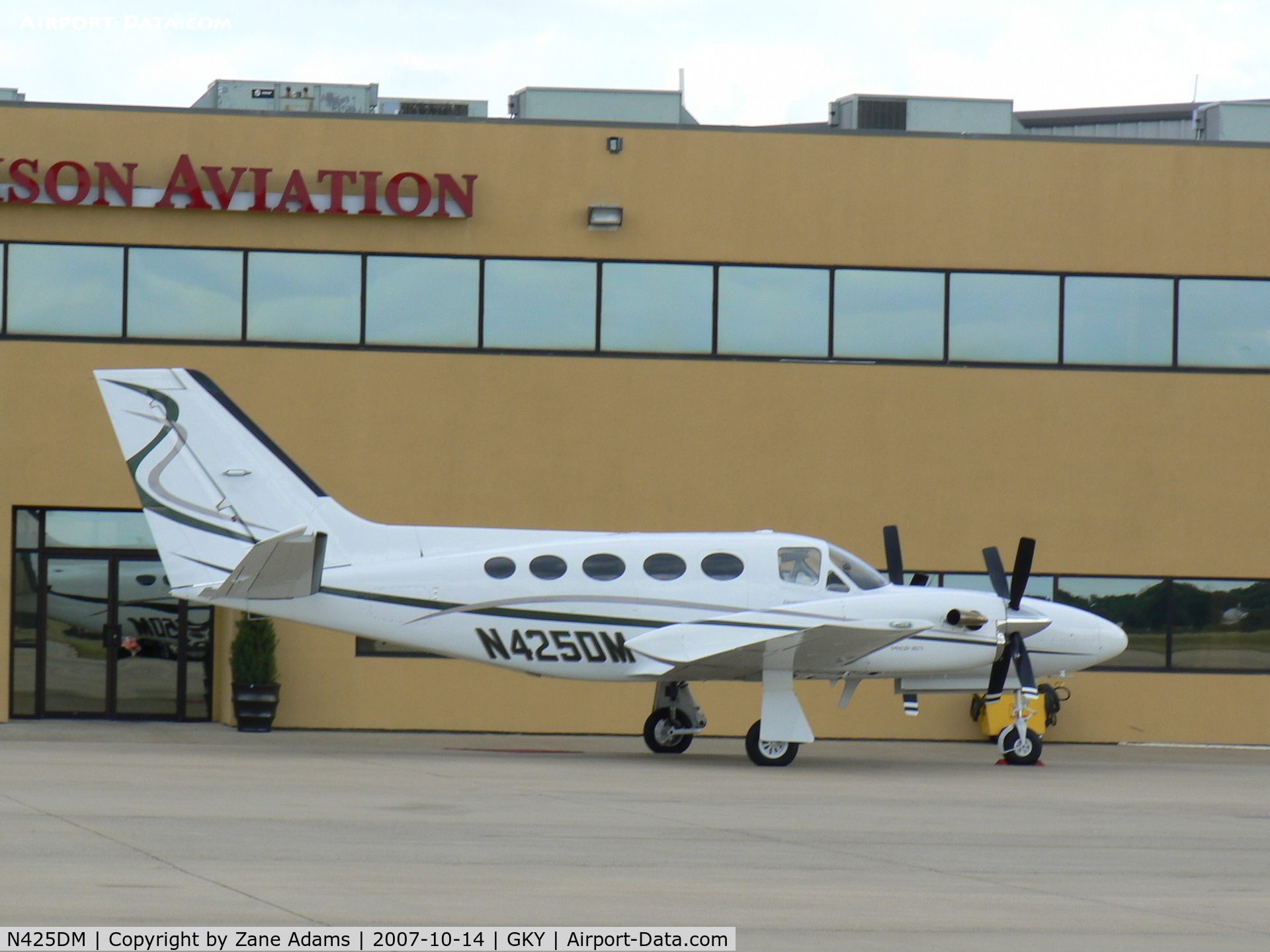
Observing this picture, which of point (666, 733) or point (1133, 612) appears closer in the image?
point (666, 733)

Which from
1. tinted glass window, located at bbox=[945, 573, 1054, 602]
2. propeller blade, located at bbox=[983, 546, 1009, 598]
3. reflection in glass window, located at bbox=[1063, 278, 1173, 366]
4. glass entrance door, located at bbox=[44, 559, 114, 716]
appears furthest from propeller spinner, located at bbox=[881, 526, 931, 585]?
glass entrance door, located at bbox=[44, 559, 114, 716]

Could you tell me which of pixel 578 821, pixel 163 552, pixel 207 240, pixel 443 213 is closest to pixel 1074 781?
pixel 578 821

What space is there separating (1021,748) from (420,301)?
35.6 feet

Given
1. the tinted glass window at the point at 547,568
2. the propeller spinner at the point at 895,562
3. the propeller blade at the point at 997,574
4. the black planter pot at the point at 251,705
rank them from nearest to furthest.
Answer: the tinted glass window at the point at 547,568 → the propeller blade at the point at 997,574 → the propeller spinner at the point at 895,562 → the black planter pot at the point at 251,705

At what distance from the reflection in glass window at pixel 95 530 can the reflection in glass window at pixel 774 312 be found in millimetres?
9207

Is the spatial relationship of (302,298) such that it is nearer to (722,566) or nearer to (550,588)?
(550,588)

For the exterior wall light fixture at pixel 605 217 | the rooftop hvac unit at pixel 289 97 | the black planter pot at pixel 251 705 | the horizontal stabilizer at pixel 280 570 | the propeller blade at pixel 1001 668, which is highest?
the rooftop hvac unit at pixel 289 97

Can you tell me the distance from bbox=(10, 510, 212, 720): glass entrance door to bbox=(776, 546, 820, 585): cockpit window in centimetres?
977

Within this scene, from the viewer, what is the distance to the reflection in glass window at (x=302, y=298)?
22078 millimetres

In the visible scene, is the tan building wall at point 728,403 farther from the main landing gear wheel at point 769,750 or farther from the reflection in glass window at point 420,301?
the main landing gear wheel at point 769,750

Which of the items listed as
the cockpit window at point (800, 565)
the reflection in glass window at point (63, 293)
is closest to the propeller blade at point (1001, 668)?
the cockpit window at point (800, 565)

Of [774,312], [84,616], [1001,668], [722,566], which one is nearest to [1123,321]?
[774,312]

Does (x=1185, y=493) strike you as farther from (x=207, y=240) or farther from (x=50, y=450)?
(x=50, y=450)

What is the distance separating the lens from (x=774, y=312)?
890 inches
